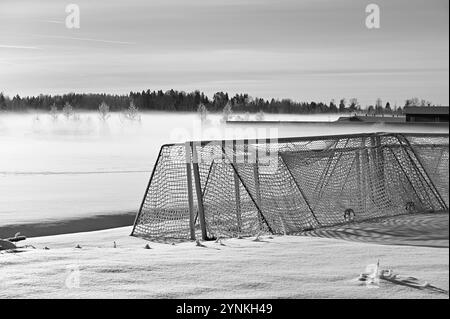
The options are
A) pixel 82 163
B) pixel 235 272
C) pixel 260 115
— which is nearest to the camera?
pixel 235 272

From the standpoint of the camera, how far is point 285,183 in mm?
6062

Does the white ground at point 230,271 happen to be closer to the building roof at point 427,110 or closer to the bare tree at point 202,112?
the building roof at point 427,110

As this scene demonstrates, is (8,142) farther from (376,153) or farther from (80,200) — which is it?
(376,153)

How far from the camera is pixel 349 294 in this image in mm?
3211

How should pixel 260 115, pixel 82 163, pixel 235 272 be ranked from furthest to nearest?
pixel 82 163 → pixel 260 115 → pixel 235 272

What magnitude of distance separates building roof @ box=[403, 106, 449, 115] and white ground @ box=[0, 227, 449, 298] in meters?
0.66

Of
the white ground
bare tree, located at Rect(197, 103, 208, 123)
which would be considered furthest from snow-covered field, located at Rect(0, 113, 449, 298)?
bare tree, located at Rect(197, 103, 208, 123)

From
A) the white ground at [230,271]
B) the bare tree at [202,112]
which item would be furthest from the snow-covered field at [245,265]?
the bare tree at [202,112]

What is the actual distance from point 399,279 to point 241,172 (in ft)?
8.87

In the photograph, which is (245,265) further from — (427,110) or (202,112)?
(202,112)

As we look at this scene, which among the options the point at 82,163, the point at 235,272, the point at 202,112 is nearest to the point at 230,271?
the point at 235,272

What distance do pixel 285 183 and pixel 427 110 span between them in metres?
2.46

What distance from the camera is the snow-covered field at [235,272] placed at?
3303 millimetres
